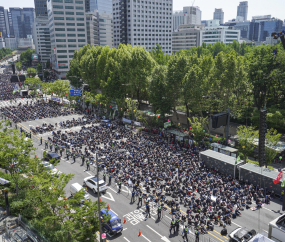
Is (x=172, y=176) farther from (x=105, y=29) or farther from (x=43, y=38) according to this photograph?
(x=43, y=38)

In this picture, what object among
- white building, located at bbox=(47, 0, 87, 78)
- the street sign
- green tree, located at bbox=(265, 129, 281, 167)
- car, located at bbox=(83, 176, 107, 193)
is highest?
Result: white building, located at bbox=(47, 0, 87, 78)

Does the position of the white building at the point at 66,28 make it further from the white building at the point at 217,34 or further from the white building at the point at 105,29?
the white building at the point at 217,34

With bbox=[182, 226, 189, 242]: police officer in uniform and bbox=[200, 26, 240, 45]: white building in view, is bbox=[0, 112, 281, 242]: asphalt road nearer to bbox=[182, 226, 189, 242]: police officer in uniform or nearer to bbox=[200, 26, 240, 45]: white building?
bbox=[182, 226, 189, 242]: police officer in uniform

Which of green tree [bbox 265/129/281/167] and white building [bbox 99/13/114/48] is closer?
green tree [bbox 265/129/281/167]

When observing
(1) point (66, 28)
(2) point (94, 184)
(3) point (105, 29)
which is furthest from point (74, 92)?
(3) point (105, 29)

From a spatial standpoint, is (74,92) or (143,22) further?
(143,22)

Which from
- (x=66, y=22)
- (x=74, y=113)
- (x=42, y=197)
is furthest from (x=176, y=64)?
(x=66, y=22)

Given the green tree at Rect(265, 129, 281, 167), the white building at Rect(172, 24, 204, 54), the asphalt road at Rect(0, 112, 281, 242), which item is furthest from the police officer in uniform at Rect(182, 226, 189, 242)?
the white building at Rect(172, 24, 204, 54)
